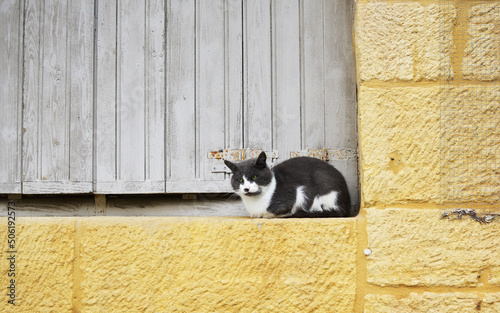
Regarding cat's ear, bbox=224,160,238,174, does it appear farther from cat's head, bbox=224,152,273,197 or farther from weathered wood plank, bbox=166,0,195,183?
weathered wood plank, bbox=166,0,195,183

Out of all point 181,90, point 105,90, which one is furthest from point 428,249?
point 105,90


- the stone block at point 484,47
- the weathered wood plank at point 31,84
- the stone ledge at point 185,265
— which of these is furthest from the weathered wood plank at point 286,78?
the weathered wood plank at point 31,84

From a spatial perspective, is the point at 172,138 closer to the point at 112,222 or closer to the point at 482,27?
the point at 112,222

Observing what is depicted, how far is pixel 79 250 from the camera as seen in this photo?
237 centimetres

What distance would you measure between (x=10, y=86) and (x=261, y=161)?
1.58 meters

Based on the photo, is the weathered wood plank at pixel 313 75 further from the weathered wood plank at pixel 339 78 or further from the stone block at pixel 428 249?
the stone block at pixel 428 249

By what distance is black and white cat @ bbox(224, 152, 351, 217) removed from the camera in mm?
2508

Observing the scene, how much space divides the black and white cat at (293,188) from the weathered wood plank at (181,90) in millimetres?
324

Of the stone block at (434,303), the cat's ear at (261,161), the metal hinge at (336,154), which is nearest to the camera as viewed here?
the stone block at (434,303)

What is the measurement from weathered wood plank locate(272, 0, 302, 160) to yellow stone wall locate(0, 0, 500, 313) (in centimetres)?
46

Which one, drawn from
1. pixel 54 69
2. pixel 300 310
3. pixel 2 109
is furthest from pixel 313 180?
pixel 2 109

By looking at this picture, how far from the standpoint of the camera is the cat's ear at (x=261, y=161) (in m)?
2.50

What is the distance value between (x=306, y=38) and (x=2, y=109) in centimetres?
184

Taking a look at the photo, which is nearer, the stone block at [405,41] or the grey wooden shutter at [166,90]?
the stone block at [405,41]
